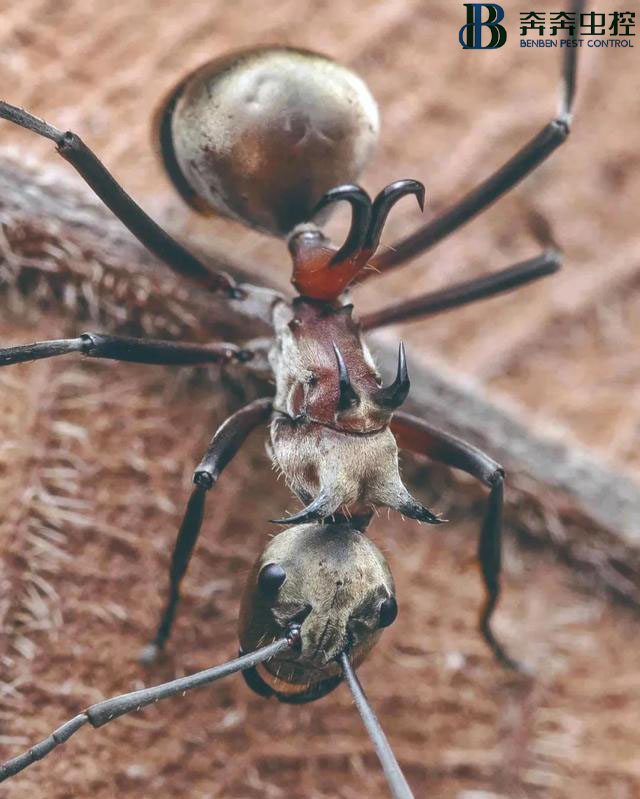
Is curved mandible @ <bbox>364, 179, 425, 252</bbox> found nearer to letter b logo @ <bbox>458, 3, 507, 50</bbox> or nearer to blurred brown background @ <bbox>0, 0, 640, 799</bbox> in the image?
blurred brown background @ <bbox>0, 0, 640, 799</bbox>

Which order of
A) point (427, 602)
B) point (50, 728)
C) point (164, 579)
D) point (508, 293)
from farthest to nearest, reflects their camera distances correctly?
point (508, 293) < point (427, 602) < point (164, 579) < point (50, 728)

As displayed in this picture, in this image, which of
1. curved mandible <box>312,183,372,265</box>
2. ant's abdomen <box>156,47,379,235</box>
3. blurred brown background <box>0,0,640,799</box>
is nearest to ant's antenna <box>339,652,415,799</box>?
blurred brown background <box>0,0,640,799</box>

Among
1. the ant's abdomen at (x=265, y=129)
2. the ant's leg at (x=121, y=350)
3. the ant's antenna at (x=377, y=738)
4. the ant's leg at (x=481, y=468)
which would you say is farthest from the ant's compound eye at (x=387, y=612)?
the ant's abdomen at (x=265, y=129)

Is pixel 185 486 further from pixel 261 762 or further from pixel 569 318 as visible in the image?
pixel 569 318

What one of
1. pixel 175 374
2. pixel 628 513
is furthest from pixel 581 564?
pixel 175 374

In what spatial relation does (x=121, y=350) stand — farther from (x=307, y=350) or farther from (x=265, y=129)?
(x=265, y=129)

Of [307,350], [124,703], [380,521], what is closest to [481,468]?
[380,521]

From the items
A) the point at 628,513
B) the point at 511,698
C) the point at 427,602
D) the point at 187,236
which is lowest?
the point at 511,698

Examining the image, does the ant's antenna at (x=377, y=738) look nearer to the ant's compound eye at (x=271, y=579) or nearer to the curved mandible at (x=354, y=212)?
the ant's compound eye at (x=271, y=579)
